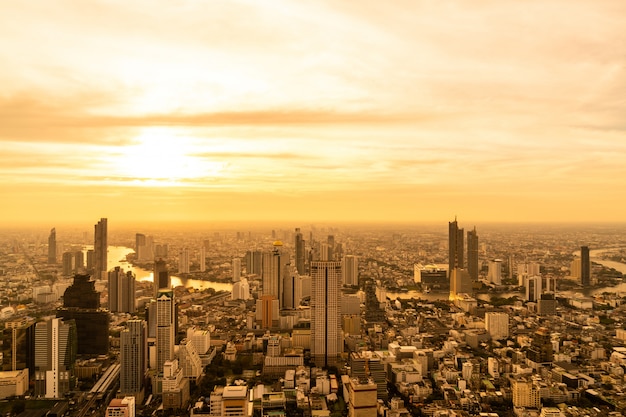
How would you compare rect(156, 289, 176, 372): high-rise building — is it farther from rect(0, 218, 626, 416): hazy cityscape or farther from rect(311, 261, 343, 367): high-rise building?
rect(311, 261, 343, 367): high-rise building

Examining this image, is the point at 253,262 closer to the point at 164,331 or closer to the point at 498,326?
the point at 498,326

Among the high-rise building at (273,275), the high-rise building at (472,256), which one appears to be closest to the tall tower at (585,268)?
the high-rise building at (472,256)

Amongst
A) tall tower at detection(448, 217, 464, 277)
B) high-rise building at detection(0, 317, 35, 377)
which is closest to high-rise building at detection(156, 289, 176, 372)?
high-rise building at detection(0, 317, 35, 377)

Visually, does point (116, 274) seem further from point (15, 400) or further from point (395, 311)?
point (395, 311)

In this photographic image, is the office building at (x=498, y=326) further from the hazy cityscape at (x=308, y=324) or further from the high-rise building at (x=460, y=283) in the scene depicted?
Answer: the high-rise building at (x=460, y=283)

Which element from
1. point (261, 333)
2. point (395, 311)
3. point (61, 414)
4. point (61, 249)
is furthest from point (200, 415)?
point (395, 311)

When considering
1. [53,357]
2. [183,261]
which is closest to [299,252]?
[183,261]
